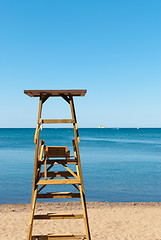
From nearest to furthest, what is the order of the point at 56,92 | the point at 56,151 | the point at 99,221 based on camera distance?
the point at 56,92 < the point at 56,151 < the point at 99,221

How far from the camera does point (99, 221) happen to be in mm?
11688

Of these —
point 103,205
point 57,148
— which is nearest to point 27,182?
point 103,205

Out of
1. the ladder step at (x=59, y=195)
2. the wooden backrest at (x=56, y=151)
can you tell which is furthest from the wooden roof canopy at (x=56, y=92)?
the ladder step at (x=59, y=195)

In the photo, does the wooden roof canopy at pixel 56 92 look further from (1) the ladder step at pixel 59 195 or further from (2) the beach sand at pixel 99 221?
(2) the beach sand at pixel 99 221

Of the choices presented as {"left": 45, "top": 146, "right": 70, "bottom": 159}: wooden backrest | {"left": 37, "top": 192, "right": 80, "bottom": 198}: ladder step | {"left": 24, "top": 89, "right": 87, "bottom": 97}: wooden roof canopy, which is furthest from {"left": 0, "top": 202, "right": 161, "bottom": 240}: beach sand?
{"left": 24, "top": 89, "right": 87, "bottom": 97}: wooden roof canopy

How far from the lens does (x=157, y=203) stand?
50.0 feet

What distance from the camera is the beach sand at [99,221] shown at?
10188 mm

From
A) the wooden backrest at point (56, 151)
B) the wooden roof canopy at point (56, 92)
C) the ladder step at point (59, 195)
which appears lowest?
the ladder step at point (59, 195)

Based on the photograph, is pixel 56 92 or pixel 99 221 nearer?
pixel 56 92

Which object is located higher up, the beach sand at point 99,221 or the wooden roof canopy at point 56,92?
the wooden roof canopy at point 56,92

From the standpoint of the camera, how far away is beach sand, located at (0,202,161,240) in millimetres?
10188

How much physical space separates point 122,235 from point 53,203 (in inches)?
214

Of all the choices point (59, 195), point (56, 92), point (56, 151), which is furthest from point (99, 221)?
point (56, 92)

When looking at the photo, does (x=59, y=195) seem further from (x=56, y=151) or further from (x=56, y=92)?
(x=56, y=92)
